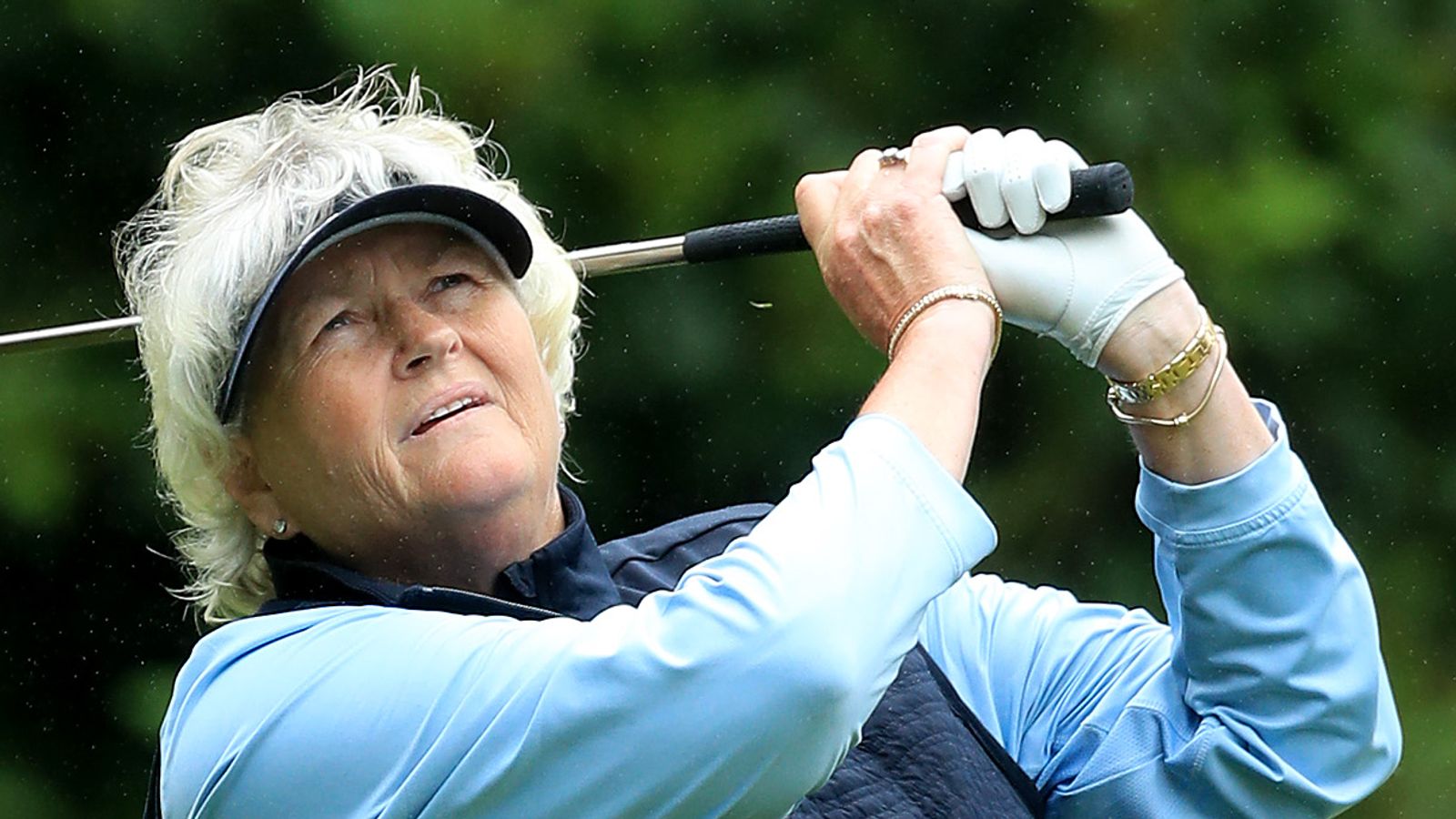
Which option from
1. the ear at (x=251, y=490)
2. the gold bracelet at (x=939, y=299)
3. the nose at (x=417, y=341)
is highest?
the gold bracelet at (x=939, y=299)

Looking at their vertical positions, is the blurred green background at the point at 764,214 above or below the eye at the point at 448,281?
below

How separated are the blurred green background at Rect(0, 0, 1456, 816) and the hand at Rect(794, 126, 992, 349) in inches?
67.6

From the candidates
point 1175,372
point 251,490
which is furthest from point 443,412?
point 1175,372

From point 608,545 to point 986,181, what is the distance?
23.0 inches

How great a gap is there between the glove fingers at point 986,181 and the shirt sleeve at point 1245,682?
303 mm

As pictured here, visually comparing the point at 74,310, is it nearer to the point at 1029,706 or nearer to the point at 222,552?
the point at 222,552

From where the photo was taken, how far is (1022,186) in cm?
185

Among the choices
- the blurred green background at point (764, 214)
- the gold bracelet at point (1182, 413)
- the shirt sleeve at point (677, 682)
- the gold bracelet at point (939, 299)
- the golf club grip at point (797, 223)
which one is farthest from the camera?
the blurred green background at point (764, 214)

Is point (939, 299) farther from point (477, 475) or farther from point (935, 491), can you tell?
point (477, 475)

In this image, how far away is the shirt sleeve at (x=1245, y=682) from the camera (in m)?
1.97

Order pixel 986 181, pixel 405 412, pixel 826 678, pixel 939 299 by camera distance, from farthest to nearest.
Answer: pixel 405 412, pixel 986 181, pixel 939 299, pixel 826 678

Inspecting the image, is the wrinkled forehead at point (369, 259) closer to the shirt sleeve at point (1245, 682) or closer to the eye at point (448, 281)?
the eye at point (448, 281)

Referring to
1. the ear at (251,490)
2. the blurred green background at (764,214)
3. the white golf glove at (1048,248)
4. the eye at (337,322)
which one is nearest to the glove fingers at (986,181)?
the white golf glove at (1048,248)

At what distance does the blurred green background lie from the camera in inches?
144
